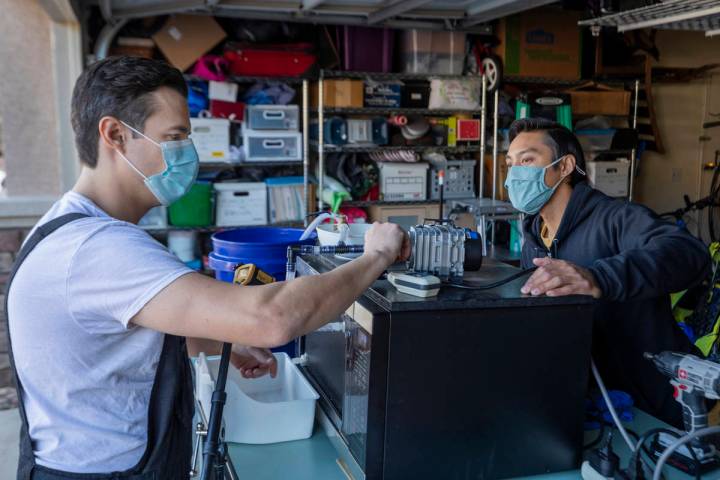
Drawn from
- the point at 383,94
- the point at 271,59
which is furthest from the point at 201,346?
the point at 383,94

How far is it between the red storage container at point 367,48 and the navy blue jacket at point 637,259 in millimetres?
3578

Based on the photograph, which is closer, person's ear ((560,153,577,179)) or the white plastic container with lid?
person's ear ((560,153,577,179))

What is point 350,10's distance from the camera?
4645 mm

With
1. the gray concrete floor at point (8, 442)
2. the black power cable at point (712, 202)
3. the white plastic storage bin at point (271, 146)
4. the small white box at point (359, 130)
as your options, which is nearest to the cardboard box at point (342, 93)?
the small white box at point (359, 130)

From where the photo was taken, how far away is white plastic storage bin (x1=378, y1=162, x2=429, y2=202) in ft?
17.5

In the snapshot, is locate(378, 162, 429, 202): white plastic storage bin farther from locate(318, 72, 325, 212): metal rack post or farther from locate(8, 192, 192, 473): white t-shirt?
locate(8, 192, 192, 473): white t-shirt

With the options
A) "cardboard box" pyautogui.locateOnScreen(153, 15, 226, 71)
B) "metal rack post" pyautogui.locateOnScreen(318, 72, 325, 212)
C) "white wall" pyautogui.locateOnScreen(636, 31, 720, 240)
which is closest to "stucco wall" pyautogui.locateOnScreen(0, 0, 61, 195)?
"cardboard box" pyautogui.locateOnScreen(153, 15, 226, 71)

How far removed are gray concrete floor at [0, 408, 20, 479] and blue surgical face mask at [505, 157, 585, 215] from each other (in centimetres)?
275

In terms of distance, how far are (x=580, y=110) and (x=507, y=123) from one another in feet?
2.08

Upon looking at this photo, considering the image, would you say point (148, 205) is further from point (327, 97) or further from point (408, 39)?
point (408, 39)

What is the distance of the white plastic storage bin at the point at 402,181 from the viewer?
210 inches

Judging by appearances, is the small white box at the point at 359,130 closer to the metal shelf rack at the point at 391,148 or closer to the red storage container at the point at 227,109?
the metal shelf rack at the point at 391,148

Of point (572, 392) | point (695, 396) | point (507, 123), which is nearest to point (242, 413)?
point (572, 392)

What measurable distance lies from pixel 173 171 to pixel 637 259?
1.12 meters
